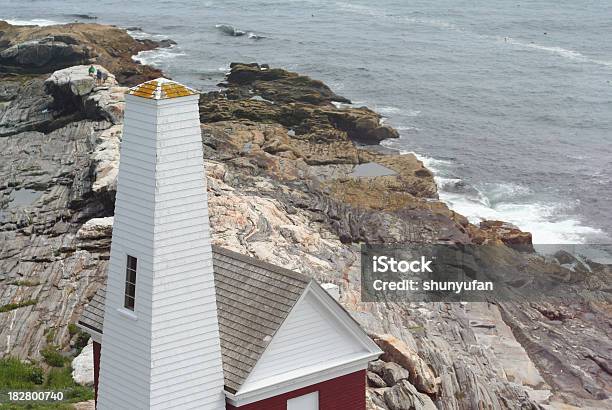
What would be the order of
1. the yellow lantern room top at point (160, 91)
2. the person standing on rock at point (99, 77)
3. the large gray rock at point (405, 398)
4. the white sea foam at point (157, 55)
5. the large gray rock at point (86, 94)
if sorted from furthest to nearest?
the white sea foam at point (157, 55), the person standing on rock at point (99, 77), the large gray rock at point (86, 94), the large gray rock at point (405, 398), the yellow lantern room top at point (160, 91)

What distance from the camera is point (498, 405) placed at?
20469mm

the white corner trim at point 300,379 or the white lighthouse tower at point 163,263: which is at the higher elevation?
the white lighthouse tower at point 163,263

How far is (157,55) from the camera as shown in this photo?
65375 mm

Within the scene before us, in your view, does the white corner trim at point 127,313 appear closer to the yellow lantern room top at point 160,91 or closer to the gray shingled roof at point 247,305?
the gray shingled roof at point 247,305

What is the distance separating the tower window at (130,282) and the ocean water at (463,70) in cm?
2544

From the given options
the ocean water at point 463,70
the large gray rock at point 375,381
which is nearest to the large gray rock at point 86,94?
the ocean water at point 463,70

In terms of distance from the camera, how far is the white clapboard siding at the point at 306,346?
508 inches

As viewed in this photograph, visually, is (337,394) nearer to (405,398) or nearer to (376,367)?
(405,398)

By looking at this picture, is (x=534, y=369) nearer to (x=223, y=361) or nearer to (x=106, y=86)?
(x=223, y=361)

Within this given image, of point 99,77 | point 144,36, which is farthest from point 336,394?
point 144,36

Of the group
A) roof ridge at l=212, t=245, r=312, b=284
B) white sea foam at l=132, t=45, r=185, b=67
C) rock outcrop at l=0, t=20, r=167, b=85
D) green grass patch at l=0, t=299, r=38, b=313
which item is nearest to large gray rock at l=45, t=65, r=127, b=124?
rock outcrop at l=0, t=20, r=167, b=85

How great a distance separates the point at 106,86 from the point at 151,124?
33.1m

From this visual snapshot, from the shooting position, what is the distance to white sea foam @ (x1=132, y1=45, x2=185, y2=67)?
6185 centimetres

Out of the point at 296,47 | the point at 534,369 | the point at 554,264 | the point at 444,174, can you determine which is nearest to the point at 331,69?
the point at 296,47
